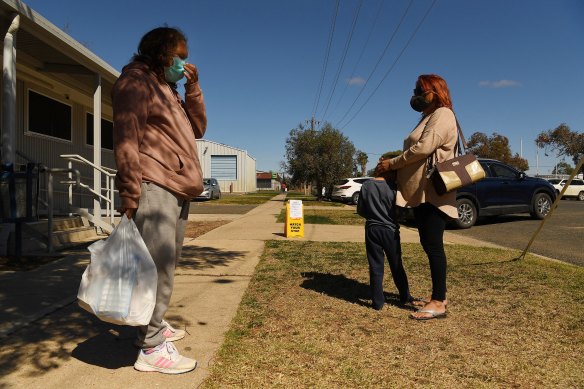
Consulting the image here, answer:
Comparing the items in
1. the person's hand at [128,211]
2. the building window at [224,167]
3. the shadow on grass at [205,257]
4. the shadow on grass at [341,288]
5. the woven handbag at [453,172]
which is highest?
the building window at [224,167]

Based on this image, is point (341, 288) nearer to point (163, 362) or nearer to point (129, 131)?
point (163, 362)

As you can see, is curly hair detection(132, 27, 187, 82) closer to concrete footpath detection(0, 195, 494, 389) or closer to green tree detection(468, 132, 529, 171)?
concrete footpath detection(0, 195, 494, 389)

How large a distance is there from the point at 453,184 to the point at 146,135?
85.7 inches

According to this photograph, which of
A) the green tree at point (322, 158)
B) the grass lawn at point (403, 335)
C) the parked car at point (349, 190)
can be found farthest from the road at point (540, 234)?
the green tree at point (322, 158)

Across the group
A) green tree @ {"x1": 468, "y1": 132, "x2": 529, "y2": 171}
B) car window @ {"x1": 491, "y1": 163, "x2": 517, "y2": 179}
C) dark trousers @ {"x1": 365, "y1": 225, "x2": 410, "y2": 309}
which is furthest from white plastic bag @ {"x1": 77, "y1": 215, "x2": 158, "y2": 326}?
green tree @ {"x1": 468, "y1": 132, "x2": 529, "y2": 171}

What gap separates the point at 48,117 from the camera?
35.8 ft

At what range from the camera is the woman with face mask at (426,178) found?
3.50 metres

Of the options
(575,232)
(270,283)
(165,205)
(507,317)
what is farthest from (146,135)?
(575,232)

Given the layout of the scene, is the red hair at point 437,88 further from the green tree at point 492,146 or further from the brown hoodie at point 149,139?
the green tree at point 492,146

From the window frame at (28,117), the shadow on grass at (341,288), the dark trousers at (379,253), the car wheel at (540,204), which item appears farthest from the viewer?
the car wheel at (540,204)

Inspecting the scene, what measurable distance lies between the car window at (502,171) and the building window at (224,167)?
134ft

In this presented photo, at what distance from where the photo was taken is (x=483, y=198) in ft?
37.3

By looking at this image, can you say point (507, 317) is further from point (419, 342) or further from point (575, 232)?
point (575, 232)

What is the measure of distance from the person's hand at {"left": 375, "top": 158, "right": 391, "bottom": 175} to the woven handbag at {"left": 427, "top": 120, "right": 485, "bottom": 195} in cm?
34
